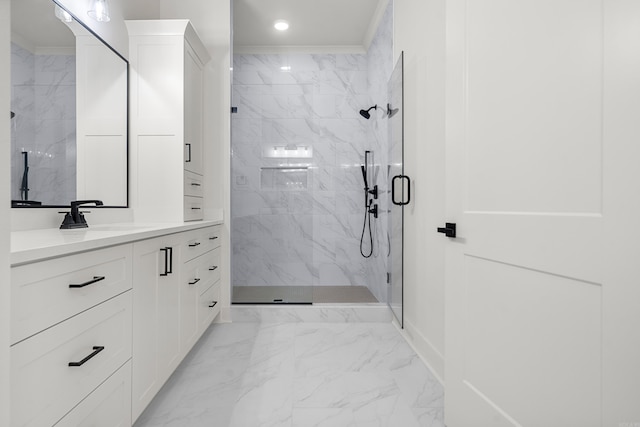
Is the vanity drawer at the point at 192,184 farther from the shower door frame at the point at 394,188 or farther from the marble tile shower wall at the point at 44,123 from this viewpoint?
the shower door frame at the point at 394,188

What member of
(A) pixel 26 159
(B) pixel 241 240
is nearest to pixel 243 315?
(B) pixel 241 240

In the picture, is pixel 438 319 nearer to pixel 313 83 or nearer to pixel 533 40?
pixel 533 40

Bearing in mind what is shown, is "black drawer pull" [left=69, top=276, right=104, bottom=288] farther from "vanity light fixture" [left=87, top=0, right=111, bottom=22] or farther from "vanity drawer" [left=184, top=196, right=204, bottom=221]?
"vanity light fixture" [left=87, top=0, right=111, bottom=22]

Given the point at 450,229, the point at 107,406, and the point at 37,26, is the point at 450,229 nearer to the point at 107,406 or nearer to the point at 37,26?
the point at 107,406

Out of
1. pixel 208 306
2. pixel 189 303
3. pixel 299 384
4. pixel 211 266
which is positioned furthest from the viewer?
pixel 211 266

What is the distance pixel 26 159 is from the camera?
4.87 feet

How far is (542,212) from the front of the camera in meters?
1.06

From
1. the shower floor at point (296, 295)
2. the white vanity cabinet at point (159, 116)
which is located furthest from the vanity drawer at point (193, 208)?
the shower floor at point (296, 295)

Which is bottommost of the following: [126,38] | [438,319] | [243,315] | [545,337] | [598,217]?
[243,315]

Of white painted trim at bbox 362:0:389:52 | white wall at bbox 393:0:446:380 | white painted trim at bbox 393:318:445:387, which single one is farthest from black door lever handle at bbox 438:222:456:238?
white painted trim at bbox 362:0:389:52

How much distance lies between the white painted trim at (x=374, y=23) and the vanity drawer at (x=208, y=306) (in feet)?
9.67

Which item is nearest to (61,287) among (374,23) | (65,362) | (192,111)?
(65,362)

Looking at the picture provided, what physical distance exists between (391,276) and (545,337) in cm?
192

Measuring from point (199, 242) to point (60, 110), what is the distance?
1.03 m
